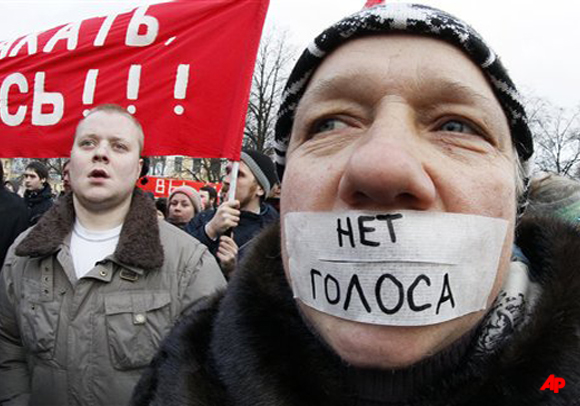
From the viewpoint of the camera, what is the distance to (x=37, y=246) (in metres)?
2.31

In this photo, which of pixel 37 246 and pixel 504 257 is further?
pixel 37 246

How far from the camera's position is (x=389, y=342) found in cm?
98

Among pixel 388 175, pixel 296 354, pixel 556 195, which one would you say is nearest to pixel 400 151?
pixel 388 175

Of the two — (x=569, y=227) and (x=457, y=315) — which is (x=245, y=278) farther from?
(x=569, y=227)

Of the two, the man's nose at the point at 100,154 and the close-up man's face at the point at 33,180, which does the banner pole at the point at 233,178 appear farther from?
the close-up man's face at the point at 33,180

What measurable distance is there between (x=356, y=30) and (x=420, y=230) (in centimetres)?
51

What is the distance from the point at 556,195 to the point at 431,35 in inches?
81.5

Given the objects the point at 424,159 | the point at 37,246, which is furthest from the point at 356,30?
the point at 37,246

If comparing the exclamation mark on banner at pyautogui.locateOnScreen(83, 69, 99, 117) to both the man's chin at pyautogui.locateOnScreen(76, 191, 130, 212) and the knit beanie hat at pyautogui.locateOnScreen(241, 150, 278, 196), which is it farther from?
the man's chin at pyautogui.locateOnScreen(76, 191, 130, 212)

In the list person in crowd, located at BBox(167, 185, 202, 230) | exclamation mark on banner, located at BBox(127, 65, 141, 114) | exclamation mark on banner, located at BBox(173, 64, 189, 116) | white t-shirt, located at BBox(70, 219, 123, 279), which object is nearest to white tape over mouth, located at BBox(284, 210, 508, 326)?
white t-shirt, located at BBox(70, 219, 123, 279)

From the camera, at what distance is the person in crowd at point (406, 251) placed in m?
0.99

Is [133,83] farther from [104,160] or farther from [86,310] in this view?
[86,310]

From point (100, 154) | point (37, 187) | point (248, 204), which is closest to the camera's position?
point (100, 154)

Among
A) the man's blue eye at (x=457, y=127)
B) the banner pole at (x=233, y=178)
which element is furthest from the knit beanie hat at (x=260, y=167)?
the man's blue eye at (x=457, y=127)
